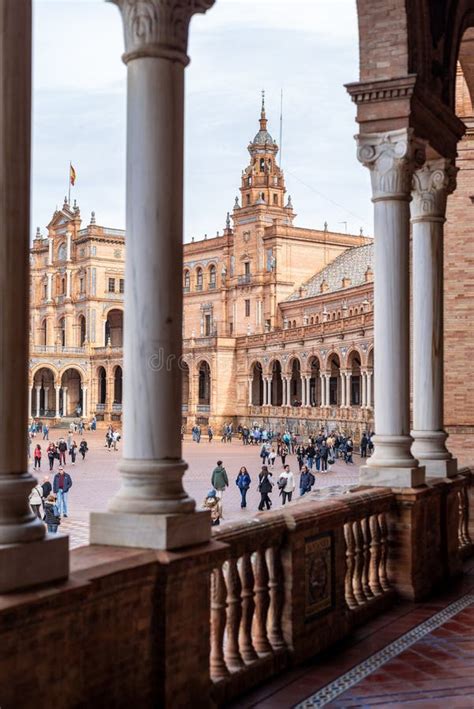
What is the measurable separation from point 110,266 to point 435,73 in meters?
73.8

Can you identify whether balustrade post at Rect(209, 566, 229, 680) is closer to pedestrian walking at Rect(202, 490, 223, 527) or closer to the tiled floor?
the tiled floor

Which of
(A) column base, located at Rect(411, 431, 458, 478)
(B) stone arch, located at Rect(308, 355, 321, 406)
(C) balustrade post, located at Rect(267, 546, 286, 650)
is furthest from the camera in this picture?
(B) stone arch, located at Rect(308, 355, 321, 406)

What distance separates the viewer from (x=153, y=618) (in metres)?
4.00

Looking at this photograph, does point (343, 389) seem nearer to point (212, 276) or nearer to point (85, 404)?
point (212, 276)

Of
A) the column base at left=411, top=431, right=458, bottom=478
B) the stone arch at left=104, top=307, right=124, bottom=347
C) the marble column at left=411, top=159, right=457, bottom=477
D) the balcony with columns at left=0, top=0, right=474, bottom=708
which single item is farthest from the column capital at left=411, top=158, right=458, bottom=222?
the stone arch at left=104, top=307, right=124, bottom=347

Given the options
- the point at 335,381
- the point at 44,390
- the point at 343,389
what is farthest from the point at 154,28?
the point at 44,390

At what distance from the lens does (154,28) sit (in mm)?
4289

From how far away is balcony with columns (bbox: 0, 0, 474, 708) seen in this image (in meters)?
3.45

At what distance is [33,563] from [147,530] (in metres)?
0.81

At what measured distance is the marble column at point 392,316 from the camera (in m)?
7.11

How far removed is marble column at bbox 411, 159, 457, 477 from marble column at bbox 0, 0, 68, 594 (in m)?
5.08

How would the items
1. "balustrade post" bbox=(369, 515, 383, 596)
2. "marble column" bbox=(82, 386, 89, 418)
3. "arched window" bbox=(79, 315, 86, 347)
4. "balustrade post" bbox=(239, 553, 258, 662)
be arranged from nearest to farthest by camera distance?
"balustrade post" bbox=(239, 553, 258, 662), "balustrade post" bbox=(369, 515, 383, 596), "marble column" bbox=(82, 386, 89, 418), "arched window" bbox=(79, 315, 86, 347)

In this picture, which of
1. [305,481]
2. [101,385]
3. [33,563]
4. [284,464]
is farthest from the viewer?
[101,385]

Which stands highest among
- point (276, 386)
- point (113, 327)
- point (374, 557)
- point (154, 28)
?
point (113, 327)
